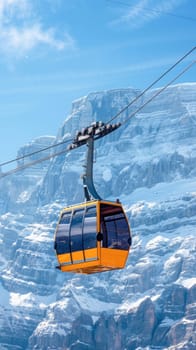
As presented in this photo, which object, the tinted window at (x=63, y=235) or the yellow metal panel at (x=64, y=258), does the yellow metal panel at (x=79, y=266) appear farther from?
the tinted window at (x=63, y=235)

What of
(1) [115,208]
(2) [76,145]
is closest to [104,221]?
(1) [115,208]

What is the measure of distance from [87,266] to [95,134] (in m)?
5.52

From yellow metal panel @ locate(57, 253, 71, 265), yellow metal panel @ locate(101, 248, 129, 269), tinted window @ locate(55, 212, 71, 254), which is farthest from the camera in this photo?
tinted window @ locate(55, 212, 71, 254)

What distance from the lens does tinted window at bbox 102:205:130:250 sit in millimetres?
42312

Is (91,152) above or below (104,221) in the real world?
above

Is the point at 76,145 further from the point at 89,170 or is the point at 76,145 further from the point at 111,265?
the point at 111,265

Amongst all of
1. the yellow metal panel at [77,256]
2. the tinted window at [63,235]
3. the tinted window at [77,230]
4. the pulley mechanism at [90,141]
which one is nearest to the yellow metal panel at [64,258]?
the tinted window at [63,235]

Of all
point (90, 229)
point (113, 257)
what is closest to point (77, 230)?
point (90, 229)

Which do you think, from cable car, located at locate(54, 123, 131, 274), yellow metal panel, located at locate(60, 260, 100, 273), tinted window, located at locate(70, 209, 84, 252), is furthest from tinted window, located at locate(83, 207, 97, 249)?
yellow metal panel, located at locate(60, 260, 100, 273)

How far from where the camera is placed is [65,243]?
43188 mm

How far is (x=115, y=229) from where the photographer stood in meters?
43.0

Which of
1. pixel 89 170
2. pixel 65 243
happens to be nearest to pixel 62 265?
pixel 65 243

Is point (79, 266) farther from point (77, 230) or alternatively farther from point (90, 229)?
point (90, 229)

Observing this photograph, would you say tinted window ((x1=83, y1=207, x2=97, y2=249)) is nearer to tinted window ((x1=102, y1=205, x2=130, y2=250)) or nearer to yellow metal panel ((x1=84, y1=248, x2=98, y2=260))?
yellow metal panel ((x1=84, y1=248, x2=98, y2=260))
